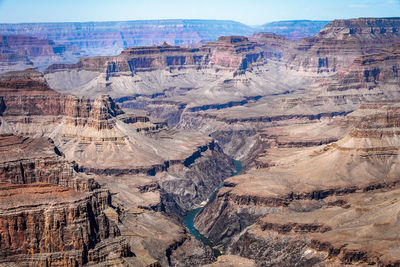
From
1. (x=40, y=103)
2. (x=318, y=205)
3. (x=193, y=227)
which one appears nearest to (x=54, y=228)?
(x=193, y=227)

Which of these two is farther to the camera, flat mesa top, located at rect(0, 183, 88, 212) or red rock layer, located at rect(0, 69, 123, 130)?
red rock layer, located at rect(0, 69, 123, 130)

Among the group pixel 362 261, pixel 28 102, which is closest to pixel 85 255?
pixel 362 261

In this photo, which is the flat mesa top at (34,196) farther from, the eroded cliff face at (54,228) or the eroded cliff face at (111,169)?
the eroded cliff face at (111,169)

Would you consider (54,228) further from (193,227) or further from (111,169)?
(111,169)

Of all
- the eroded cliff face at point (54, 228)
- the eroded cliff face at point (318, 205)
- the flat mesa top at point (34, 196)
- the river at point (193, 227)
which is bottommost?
the river at point (193, 227)

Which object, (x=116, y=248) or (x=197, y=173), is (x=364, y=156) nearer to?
(x=197, y=173)

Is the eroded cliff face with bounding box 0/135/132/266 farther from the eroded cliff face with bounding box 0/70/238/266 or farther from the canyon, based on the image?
the eroded cliff face with bounding box 0/70/238/266

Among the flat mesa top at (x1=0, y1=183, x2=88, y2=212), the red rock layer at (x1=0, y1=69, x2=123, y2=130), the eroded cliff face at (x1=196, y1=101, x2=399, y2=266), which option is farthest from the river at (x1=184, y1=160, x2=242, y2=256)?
the flat mesa top at (x1=0, y1=183, x2=88, y2=212)

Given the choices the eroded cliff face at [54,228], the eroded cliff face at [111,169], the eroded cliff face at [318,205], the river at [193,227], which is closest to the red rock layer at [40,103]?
the eroded cliff face at [111,169]
